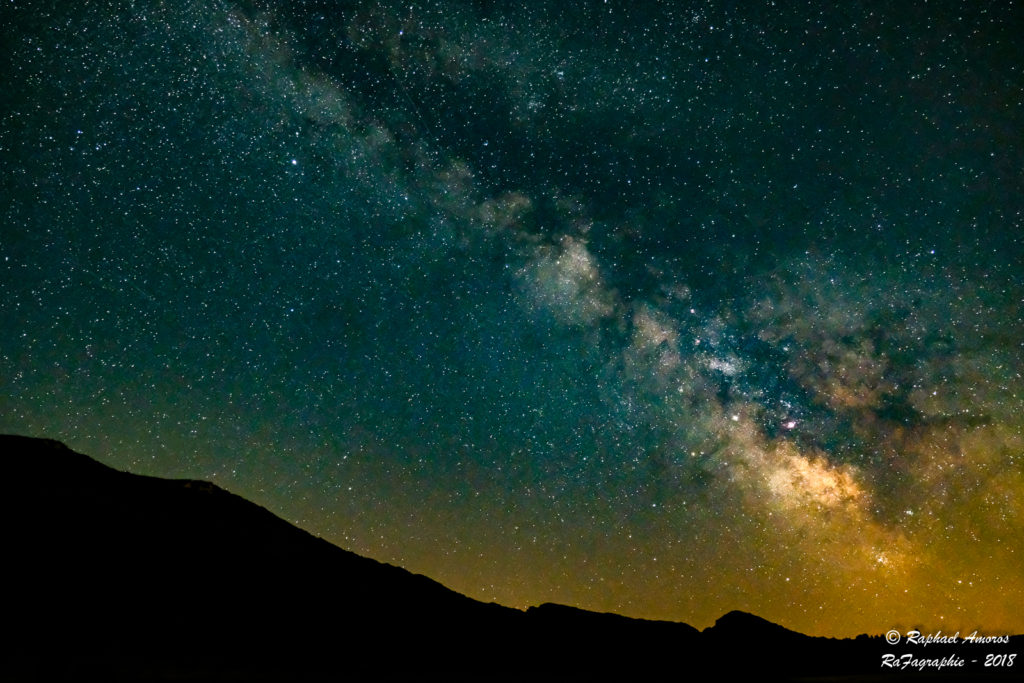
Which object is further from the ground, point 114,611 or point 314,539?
point 314,539

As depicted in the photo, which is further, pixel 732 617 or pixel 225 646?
pixel 732 617

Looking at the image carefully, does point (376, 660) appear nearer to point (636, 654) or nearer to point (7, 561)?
point (7, 561)

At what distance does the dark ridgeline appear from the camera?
67.5 feet

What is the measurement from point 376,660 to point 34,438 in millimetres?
39587

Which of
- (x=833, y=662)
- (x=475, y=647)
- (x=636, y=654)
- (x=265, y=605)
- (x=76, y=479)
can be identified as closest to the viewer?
(x=265, y=605)

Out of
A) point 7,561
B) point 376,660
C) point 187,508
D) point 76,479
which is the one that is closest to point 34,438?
point 76,479

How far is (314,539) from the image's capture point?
163 ft

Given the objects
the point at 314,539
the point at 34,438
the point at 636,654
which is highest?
the point at 34,438

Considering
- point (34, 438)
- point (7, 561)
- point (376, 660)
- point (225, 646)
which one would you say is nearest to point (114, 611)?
point (225, 646)

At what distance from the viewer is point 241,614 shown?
3080 cm

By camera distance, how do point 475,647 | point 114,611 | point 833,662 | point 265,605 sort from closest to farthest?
point 114,611, point 265,605, point 475,647, point 833,662

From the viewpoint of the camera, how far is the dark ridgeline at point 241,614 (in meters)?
20.6

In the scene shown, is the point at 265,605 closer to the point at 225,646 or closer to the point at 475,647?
the point at 225,646

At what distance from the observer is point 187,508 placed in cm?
4462
